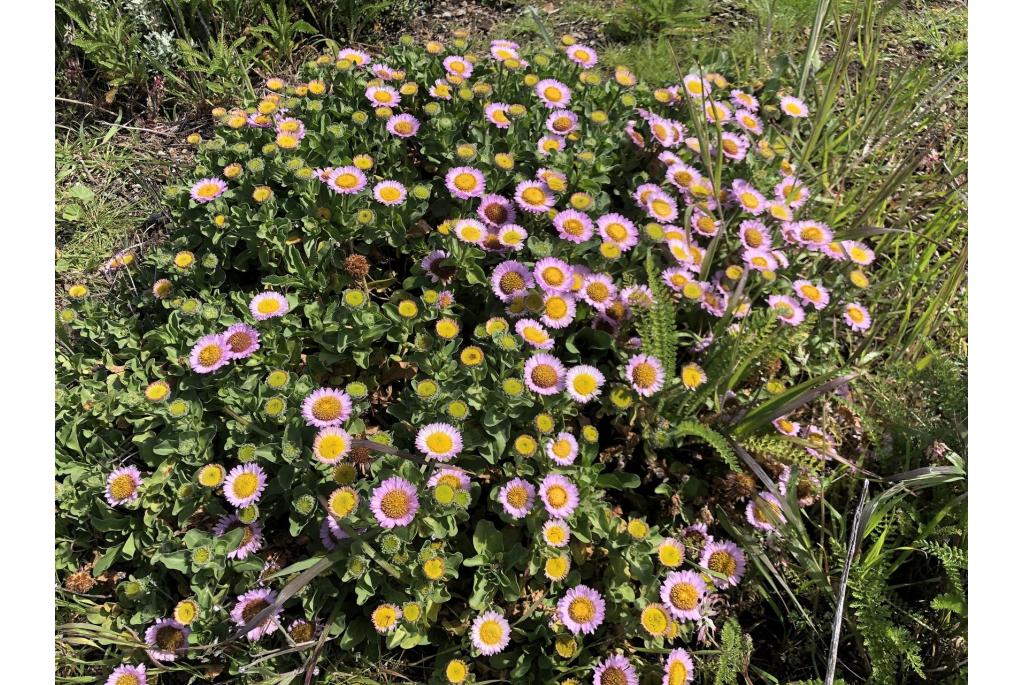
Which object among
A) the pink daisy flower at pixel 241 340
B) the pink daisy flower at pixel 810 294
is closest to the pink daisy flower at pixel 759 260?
the pink daisy flower at pixel 810 294

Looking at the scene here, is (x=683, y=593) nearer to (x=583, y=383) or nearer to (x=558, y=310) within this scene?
(x=583, y=383)

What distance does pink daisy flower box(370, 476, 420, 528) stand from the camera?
6.10ft

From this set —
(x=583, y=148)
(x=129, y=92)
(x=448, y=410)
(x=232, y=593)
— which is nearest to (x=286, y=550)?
(x=232, y=593)

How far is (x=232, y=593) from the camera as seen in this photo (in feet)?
6.82

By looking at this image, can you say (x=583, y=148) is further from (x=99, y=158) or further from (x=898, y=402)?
(x=99, y=158)

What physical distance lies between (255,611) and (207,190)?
5.05ft

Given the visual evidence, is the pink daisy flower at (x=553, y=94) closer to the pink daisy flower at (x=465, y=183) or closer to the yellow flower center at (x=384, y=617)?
the pink daisy flower at (x=465, y=183)

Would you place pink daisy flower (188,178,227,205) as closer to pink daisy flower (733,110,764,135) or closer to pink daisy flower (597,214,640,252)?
pink daisy flower (597,214,640,252)

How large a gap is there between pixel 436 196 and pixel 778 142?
60.4 inches

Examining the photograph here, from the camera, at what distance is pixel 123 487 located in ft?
6.82

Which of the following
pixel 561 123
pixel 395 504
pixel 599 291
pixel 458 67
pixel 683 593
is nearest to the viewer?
pixel 395 504

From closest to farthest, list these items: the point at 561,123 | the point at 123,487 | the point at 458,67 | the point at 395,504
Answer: the point at 395,504, the point at 123,487, the point at 561,123, the point at 458,67

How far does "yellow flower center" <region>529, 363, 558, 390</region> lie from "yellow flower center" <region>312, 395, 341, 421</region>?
0.60 metres

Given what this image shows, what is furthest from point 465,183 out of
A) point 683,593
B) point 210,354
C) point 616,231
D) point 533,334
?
point 683,593
